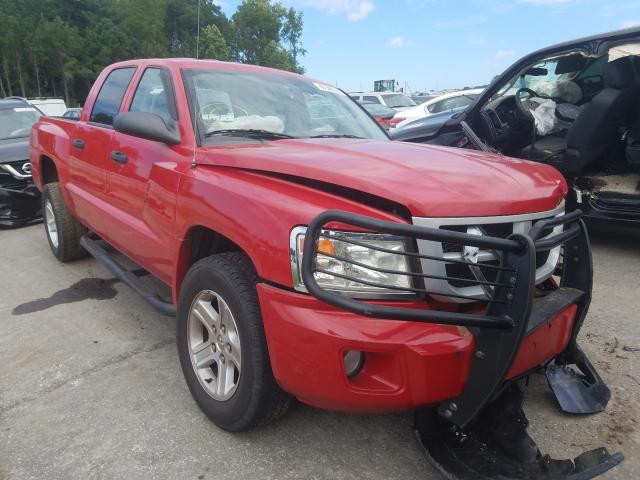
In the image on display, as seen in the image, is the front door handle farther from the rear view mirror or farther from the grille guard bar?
the rear view mirror

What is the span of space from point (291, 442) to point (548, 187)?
158 cm

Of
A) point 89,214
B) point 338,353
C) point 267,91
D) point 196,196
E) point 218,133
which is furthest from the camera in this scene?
point 89,214

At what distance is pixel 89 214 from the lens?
12.9 feet

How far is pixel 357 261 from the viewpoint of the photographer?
1.79 meters

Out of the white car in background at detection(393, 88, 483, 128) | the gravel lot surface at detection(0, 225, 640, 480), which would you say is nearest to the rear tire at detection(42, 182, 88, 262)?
the gravel lot surface at detection(0, 225, 640, 480)

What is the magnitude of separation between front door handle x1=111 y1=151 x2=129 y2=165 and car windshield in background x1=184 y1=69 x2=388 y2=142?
63 centimetres

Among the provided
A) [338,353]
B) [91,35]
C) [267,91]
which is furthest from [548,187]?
[91,35]

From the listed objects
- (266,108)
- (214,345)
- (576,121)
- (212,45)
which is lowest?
(214,345)

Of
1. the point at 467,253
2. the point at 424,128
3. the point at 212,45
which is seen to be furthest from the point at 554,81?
the point at 212,45

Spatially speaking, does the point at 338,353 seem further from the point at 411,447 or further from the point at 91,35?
the point at 91,35

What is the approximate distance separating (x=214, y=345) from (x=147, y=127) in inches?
45.6

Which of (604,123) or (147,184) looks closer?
(147,184)

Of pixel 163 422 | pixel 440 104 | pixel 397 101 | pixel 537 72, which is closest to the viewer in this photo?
pixel 163 422

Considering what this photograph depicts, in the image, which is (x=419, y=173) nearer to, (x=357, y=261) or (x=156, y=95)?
(x=357, y=261)
